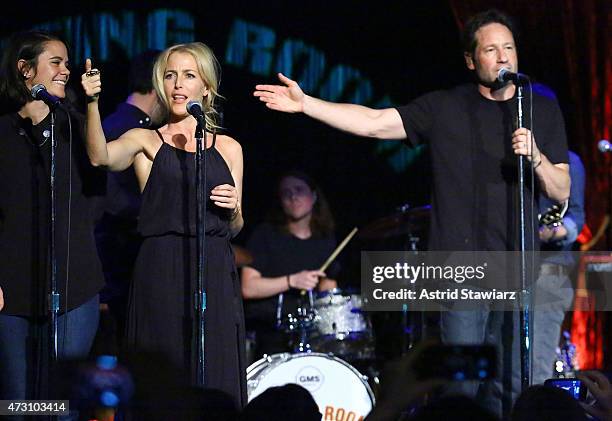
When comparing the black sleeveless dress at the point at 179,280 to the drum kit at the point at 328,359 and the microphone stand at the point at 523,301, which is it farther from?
the drum kit at the point at 328,359

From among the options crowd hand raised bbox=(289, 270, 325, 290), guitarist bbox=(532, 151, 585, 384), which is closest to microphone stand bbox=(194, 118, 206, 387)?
guitarist bbox=(532, 151, 585, 384)

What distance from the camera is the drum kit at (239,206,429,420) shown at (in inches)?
241

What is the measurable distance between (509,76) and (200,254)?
149 centimetres

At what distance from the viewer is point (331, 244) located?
7.00 meters

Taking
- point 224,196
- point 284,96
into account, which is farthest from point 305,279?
point 224,196

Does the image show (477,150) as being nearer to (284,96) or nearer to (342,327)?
(284,96)

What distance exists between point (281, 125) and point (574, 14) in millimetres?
2125

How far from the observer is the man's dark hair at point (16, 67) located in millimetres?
4414

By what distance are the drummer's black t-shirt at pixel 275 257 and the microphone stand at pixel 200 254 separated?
2.60m

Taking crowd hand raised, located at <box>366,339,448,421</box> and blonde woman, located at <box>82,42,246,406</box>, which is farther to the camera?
blonde woman, located at <box>82,42,246,406</box>

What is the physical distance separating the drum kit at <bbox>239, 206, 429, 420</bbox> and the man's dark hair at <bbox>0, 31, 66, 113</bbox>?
7.36 ft

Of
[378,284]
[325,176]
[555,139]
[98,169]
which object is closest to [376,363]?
[378,284]

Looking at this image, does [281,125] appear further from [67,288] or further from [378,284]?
[67,288]

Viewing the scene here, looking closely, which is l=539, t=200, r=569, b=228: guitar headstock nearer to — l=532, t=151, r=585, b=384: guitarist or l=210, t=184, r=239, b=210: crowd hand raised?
l=532, t=151, r=585, b=384: guitarist
